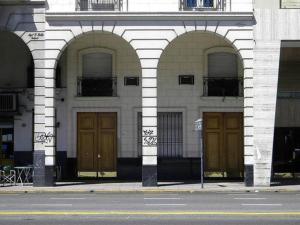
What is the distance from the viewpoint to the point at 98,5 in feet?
90.7

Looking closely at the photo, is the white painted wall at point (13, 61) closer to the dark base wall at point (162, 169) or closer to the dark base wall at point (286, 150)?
the dark base wall at point (162, 169)

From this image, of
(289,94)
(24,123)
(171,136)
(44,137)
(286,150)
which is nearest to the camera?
(44,137)

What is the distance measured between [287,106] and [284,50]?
317 centimetres

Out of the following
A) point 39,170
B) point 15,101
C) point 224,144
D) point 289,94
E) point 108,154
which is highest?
point 289,94

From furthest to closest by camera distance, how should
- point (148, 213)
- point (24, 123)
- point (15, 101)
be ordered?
point (24, 123), point (15, 101), point (148, 213)

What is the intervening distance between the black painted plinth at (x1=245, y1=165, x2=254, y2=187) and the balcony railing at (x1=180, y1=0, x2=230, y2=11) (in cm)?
644

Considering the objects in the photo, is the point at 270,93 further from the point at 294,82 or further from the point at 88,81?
the point at 88,81

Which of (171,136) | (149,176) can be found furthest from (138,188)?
(171,136)

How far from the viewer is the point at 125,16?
2664 centimetres

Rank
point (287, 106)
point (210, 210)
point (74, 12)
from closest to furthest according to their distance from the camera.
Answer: point (210, 210)
point (74, 12)
point (287, 106)

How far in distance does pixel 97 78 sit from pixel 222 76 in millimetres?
5608

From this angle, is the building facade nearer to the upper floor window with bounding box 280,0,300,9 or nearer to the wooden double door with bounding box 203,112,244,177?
the wooden double door with bounding box 203,112,244,177

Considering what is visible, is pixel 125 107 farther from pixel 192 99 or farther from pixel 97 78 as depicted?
pixel 192 99

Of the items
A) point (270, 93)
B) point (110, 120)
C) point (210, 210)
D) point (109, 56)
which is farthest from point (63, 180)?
point (210, 210)
